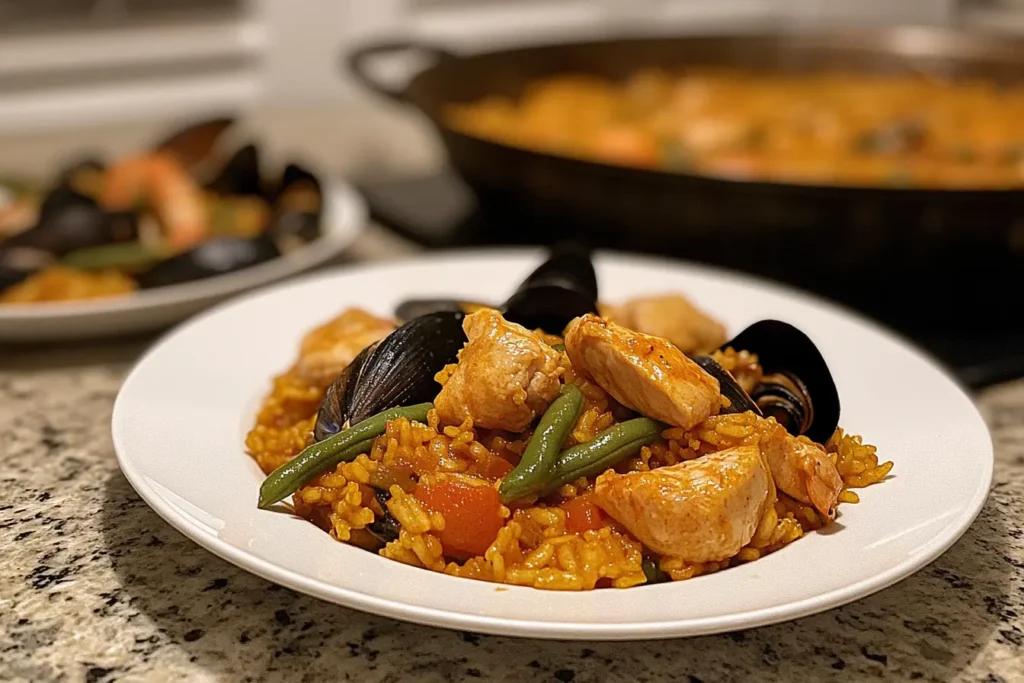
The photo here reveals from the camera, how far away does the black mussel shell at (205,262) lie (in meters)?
1.90

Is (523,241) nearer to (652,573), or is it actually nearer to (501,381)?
(501,381)

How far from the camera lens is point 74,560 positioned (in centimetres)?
118

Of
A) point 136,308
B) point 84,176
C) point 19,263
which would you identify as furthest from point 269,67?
point 136,308

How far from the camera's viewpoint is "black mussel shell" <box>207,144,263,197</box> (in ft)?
7.88

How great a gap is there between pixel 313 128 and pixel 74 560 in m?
2.58

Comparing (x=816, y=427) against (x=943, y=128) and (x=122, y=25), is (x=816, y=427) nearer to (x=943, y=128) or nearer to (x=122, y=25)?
(x=943, y=128)

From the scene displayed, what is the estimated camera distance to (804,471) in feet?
3.67

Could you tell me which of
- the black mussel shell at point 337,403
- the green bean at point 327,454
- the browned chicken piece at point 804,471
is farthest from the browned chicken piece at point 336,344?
the browned chicken piece at point 804,471

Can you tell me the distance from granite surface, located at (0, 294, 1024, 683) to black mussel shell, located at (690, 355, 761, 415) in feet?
0.80

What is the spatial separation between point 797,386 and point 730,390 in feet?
0.39

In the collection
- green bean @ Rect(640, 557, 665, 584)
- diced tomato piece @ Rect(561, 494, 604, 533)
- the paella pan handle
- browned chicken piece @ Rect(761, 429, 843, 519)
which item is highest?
the paella pan handle

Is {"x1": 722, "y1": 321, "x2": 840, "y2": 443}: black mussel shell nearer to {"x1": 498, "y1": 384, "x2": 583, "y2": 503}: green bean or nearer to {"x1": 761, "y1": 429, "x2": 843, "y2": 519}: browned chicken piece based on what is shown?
{"x1": 761, "y1": 429, "x2": 843, "y2": 519}: browned chicken piece

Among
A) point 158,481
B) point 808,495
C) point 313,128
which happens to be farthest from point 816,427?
point 313,128

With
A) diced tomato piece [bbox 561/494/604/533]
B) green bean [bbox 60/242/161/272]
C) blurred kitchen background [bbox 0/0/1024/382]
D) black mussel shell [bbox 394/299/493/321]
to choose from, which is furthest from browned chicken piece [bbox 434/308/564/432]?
blurred kitchen background [bbox 0/0/1024/382]
